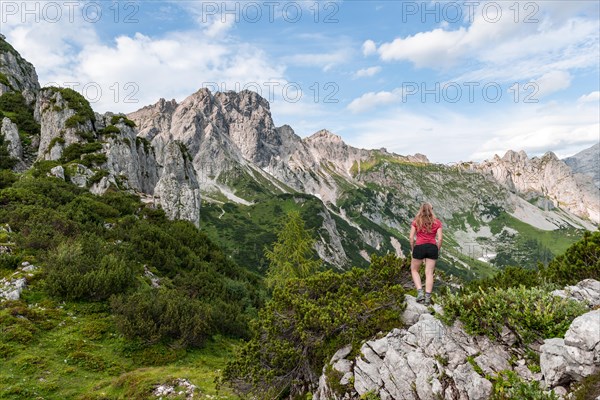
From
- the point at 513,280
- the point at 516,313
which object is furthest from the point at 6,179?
the point at 516,313

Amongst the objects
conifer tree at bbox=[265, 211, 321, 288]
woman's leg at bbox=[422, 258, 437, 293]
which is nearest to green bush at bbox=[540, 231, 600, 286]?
woman's leg at bbox=[422, 258, 437, 293]

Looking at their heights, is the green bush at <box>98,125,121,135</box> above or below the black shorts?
above

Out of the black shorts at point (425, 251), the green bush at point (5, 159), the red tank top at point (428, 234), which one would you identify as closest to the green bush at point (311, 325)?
the black shorts at point (425, 251)

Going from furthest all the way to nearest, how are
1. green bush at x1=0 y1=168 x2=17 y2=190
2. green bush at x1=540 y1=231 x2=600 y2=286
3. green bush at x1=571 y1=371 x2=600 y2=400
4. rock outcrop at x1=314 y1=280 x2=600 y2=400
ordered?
green bush at x1=0 y1=168 x2=17 y2=190 → green bush at x1=540 y1=231 x2=600 y2=286 → rock outcrop at x1=314 y1=280 x2=600 y2=400 → green bush at x1=571 y1=371 x2=600 y2=400

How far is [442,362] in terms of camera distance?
8016 mm

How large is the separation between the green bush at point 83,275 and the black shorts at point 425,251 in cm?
1735

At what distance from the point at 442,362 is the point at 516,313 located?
2077 millimetres

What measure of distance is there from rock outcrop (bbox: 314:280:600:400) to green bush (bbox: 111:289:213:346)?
1092 centimetres

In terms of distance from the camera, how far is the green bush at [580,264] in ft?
42.1

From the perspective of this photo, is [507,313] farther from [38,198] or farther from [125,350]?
[38,198]

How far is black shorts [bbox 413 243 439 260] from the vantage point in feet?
35.2

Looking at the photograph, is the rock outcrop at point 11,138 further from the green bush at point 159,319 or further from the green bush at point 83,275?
the green bush at point 159,319

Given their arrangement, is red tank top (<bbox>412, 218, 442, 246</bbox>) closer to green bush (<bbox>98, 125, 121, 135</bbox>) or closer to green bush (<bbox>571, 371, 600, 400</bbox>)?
green bush (<bbox>571, 371, 600, 400</bbox>)

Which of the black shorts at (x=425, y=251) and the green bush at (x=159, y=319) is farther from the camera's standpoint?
the green bush at (x=159, y=319)
